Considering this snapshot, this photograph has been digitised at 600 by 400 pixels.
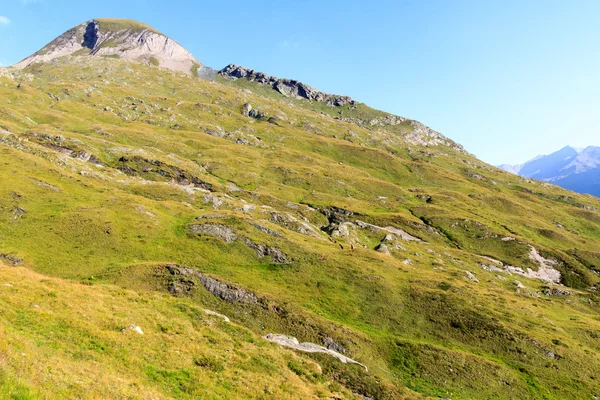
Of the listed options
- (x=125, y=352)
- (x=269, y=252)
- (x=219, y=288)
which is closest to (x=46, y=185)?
(x=269, y=252)

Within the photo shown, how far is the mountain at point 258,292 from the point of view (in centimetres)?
2433

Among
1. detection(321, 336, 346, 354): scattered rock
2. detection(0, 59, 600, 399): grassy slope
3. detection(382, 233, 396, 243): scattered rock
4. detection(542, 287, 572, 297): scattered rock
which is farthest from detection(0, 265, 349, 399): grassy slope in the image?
detection(542, 287, 572, 297): scattered rock

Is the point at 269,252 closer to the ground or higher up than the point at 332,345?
higher up

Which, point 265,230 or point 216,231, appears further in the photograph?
point 265,230

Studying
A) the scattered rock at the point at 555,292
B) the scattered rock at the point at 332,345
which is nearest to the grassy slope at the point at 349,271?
the scattered rock at the point at 332,345

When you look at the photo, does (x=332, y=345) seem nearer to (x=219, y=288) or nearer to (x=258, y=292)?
(x=258, y=292)

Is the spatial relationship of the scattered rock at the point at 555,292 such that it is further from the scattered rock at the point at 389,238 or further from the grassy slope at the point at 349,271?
the scattered rock at the point at 389,238

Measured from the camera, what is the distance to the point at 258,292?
2010 inches

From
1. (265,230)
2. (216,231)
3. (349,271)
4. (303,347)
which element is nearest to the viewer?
(303,347)

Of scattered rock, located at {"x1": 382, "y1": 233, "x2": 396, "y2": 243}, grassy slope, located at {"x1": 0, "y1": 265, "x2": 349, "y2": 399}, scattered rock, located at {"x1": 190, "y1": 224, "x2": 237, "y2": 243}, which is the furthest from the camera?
scattered rock, located at {"x1": 382, "y1": 233, "x2": 396, "y2": 243}

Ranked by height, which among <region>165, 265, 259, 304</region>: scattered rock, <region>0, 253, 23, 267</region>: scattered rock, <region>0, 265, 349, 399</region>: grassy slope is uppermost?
<region>0, 265, 349, 399</region>: grassy slope

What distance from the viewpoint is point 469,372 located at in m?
42.8

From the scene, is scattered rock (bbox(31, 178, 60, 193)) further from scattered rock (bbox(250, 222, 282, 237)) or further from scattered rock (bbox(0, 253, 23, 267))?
scattered rock (bbox(250, 222, 282, 237))

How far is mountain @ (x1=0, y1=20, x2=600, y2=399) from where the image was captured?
24.3 m
